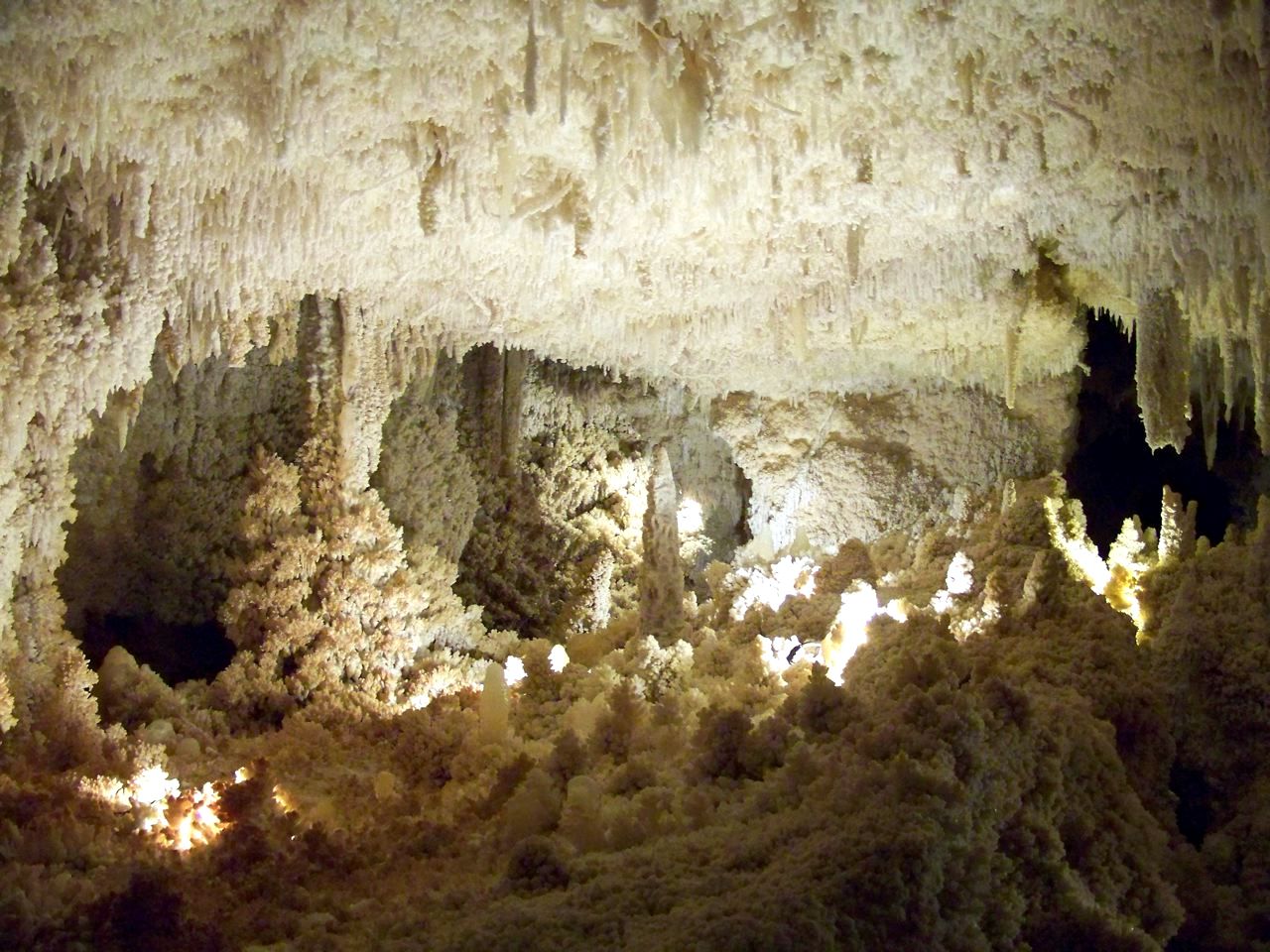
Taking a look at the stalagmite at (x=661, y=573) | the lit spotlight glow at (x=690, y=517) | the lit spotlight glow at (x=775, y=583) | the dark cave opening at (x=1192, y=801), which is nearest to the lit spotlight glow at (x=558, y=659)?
the stalagmite at (x=661, y=573)

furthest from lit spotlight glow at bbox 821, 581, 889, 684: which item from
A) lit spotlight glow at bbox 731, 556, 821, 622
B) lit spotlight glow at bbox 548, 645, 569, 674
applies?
lit spotlight glow at bbox 548, 645, 569, 674

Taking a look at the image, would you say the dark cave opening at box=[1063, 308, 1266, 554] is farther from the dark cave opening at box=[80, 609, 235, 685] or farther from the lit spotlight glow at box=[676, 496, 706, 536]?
the dark cave opening at box=[80, 609, 235, 685]

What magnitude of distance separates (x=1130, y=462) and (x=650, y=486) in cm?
635

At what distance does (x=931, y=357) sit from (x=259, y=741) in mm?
6685

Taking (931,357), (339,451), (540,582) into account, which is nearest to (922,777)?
(339,451)

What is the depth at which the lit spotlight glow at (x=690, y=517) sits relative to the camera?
13273mm

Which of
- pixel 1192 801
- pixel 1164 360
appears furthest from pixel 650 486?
pixel 1192 801

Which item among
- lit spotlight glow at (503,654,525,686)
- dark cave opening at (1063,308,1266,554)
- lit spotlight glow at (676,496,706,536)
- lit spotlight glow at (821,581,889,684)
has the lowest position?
lit spotlight glow at (503,654,525,686)

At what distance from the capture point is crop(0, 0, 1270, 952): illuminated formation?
4.23m

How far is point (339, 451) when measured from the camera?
870cm

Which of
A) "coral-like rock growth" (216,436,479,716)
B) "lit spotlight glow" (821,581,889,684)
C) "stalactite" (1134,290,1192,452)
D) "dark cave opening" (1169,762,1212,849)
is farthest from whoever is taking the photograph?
"coral-like rock growth" (216,436,479,716)

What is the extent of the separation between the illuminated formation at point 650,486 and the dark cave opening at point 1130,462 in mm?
134

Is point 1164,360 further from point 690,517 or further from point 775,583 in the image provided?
point 690,517

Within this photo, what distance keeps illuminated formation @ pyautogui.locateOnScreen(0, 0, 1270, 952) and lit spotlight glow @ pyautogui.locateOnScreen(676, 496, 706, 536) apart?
1.81 m
